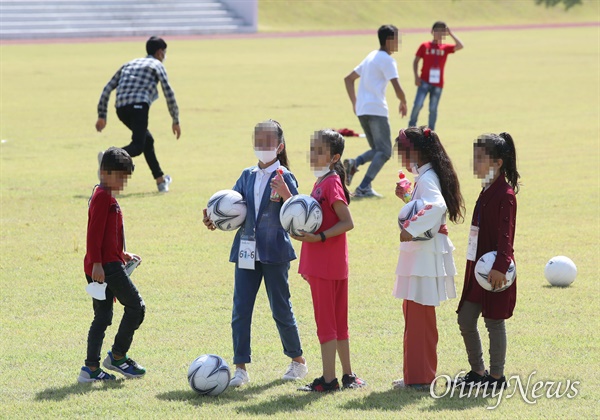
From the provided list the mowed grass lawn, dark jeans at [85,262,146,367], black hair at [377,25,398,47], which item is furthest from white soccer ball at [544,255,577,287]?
black hair at [377,25,398,47]

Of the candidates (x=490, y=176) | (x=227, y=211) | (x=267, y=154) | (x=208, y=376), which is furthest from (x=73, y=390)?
(x=490, y=176)

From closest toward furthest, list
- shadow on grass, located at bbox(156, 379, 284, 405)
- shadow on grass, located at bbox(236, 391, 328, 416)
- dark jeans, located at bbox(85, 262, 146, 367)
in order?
shadow on grass, located at bbox(236, 391, 328, 416) < shadow on grass, located at bbox(156, 379, 284, 405) < dark jeans, located at bbox(85, 262, 146, 367)

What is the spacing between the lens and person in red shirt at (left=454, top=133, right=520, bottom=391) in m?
6.10

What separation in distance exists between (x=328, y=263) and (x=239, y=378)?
96 centimetres

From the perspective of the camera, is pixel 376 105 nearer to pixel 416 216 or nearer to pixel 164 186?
pixel 164 186

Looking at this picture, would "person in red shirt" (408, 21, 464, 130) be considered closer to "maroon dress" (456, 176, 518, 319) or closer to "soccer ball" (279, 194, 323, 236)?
"maroon dress" (456, 176, 518, 319)

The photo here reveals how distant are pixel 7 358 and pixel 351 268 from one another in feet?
12.8

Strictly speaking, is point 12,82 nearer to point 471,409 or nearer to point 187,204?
point 187,204

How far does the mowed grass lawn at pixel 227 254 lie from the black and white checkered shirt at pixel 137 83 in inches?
50.7

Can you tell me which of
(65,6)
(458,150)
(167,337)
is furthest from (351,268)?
(65,6)

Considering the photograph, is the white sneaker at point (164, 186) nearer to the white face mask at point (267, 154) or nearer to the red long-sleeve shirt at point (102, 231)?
the red long-sleeve shirt at point (102, 231)

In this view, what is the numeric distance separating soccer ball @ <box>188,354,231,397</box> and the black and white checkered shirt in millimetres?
7974

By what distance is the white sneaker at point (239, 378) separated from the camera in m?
6.38

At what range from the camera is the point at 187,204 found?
43.0ft
